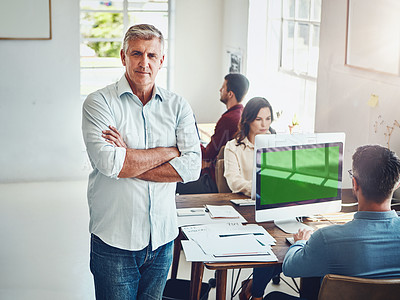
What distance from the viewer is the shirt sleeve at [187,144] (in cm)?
232

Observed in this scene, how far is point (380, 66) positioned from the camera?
343 cm

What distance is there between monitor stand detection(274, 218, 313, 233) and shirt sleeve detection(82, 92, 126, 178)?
1.05 m

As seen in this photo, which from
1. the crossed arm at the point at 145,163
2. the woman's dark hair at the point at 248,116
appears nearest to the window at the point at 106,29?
the woman's dark hair at the point at 248,116

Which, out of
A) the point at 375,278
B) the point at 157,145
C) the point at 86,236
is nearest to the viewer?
the point at 375,278

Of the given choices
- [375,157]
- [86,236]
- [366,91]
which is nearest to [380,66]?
[366,91]

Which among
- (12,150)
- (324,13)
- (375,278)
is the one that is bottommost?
(12,150)

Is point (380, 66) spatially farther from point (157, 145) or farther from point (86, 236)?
point (86, 236)

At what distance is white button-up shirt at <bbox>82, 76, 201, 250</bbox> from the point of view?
216 cm

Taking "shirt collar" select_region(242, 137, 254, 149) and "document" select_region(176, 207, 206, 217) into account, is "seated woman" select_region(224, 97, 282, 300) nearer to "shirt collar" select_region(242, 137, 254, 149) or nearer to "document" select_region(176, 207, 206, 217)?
"shirt collar" select_region(242, 137, 254, 149)

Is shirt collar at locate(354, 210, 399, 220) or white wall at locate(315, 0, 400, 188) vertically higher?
white wall at locate(315, 0, 400, 188)

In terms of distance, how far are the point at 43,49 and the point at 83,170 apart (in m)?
1.43

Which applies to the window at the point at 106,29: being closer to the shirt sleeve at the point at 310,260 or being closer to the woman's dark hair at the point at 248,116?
the woman's dark hair at the point at 248,116

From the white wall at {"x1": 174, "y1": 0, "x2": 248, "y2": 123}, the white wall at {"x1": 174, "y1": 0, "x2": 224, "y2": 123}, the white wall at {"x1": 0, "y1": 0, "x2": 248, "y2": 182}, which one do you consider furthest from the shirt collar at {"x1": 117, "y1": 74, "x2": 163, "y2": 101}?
the white wall at {"x1": 174, "y1": 0, "x2": 224, "y2": 123}

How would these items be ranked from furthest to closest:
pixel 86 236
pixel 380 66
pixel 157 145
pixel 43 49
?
pixel 43 49 → pixel 86 236 → pixel 380 66 → pixel 157 145
